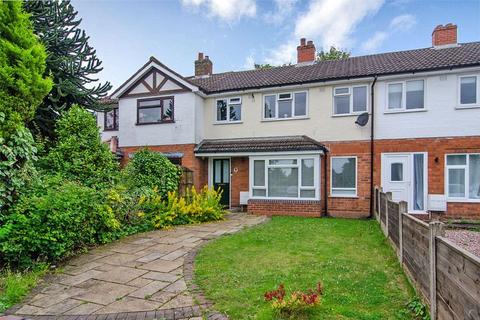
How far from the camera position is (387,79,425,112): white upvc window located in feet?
37.2

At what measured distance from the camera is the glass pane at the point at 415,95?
1135 centimetres

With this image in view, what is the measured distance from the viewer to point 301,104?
13125mm

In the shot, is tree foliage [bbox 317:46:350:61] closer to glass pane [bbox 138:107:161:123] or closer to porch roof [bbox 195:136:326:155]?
porch roof [bbox 195:136:326:155]

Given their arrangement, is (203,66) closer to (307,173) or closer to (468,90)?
(307,173)

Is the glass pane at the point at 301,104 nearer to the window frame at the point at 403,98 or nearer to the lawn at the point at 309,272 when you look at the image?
the window frame at the point at 403,98

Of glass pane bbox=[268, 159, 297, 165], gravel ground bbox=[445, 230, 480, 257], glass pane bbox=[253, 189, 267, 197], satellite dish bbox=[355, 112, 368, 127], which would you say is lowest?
gravel ground bbox=[445, 230, 480, 257]

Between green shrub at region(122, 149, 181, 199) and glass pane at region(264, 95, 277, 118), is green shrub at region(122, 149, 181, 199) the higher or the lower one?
the lower one

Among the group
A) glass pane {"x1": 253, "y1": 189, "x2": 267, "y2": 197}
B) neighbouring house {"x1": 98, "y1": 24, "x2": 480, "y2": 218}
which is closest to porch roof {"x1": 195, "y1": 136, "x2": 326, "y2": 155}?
neighbouring house {"x1": 98, "y1": 24, "x2": 480, "y2": 218}

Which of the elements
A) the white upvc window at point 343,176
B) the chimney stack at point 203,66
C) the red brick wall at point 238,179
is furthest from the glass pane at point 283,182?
the chimney stack at point 203,66

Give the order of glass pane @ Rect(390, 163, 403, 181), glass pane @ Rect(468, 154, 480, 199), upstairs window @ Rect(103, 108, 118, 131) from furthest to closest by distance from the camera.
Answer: upstairs window @ Rect(103, 108, 118, 131)
glass pane @ Rect(390, 163, 403, 181)
glass pane @ Rect(468, 154, 480, 199)

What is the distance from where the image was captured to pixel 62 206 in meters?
5.59

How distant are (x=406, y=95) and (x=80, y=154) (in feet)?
37.6

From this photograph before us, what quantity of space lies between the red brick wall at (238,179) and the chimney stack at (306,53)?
20.9 ft

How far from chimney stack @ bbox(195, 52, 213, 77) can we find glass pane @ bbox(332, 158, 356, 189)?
980 centimetres
